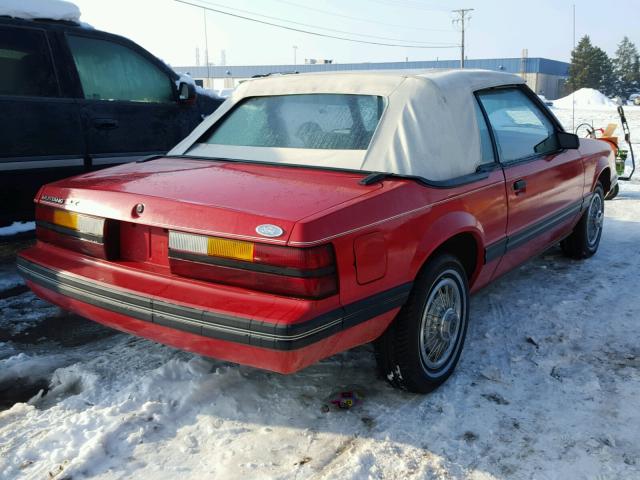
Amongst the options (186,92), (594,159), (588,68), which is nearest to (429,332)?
(594,159)

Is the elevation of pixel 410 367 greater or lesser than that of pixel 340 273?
lesser

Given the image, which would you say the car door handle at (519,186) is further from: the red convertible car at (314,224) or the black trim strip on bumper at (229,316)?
the black trim strip on bumper at (229,316)

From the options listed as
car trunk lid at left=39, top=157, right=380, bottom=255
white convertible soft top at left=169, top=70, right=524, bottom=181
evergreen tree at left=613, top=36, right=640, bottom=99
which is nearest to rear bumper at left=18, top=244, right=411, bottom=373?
car trunk lid at left=39, top=157, right=380, bottom=255

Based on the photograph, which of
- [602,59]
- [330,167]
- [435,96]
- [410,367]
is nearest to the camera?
[410,367]

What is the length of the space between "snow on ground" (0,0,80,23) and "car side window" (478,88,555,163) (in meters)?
3.42

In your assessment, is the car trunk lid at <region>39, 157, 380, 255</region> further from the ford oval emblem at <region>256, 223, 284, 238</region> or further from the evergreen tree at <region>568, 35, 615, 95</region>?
the evergreen tree at <region>568, 35, 615, 95</region>

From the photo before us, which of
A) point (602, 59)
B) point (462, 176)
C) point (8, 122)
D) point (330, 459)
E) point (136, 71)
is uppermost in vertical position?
point (602, 59)

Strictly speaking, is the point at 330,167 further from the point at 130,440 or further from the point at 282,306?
the point at 130,440

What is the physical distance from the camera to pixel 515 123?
4.09m

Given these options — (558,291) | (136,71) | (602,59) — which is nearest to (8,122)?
(136,71)

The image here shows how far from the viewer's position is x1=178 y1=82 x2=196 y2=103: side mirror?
546cm

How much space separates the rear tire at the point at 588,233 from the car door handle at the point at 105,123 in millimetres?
3938

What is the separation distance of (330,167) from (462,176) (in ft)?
2.34

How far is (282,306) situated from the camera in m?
2.28
